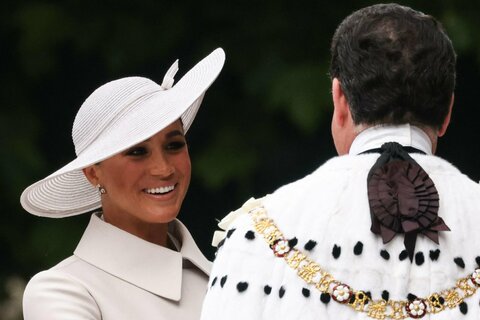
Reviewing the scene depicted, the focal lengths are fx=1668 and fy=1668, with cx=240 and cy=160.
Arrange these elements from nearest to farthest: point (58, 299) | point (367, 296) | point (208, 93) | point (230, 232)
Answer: point (367, 296) → point (230, 232) → point (58, 299) → point (208, 93)

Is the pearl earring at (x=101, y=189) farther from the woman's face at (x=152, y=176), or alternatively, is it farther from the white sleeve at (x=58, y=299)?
the white sleeve at (x=58, y=299)

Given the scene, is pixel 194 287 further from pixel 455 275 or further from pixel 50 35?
pixel 50 35

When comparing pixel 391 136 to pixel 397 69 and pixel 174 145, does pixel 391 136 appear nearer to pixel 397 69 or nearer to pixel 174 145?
pixel 397 69

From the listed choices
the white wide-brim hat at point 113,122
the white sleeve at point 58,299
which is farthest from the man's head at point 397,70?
the white sleeve at point 58,299

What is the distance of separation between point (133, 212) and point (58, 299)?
24 cm

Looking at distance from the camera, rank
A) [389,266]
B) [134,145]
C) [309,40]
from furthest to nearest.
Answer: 1. [309,40]
2. [134,145]
3. [389,266]

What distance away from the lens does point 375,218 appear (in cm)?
248

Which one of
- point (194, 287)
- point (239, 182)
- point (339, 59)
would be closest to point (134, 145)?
point (194, 287)

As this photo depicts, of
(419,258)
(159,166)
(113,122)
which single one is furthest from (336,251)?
(113,122)

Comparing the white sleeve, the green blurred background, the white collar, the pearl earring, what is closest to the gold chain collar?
the white collar

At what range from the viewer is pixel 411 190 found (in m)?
2.50

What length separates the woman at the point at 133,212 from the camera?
125 inches

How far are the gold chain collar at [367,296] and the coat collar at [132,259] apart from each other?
76 centimetres

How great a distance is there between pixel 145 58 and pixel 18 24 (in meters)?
0.37
